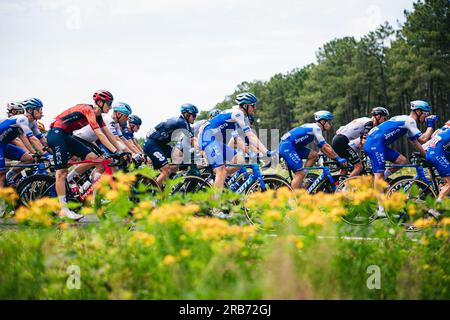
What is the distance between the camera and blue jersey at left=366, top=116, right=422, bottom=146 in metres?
8.73

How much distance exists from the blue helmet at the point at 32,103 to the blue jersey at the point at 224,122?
11.3 feet

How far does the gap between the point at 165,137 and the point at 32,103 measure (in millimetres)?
2702

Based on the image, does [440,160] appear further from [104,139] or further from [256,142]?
[104,139]

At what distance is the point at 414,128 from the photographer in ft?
28.6

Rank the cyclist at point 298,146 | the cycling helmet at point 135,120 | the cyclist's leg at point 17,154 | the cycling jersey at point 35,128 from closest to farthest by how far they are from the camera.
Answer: the cyclist at point 298,146 → the cyclist's leg at point 17,154 → the cycling jersey at point 35,128 → the cycling helmet at point 135,120

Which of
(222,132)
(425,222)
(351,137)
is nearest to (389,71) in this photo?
(351,137)

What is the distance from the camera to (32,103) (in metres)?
10.2

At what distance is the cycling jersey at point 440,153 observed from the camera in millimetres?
8047

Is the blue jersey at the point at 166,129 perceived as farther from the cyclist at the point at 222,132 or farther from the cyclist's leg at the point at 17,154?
the cyclist's leg at the point at 17,154

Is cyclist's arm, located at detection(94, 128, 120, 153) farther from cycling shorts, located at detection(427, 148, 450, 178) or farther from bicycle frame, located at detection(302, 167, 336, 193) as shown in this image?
cycling shorts, located at detection(427, 148, 450, 178)

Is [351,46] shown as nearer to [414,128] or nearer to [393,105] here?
[393,105]

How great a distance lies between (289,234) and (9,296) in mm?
2248

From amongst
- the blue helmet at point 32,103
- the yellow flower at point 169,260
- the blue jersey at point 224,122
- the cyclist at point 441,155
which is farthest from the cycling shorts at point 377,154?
the blue helmet at point 32,103
